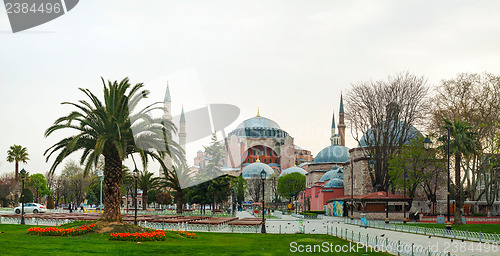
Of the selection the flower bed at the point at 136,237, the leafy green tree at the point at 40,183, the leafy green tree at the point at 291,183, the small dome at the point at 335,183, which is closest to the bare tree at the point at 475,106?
the small dome at the point at 335,183

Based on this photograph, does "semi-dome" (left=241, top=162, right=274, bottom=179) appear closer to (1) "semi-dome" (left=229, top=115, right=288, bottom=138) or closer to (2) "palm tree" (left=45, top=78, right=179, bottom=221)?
(1) "semi-dome" (left=229, top=115, right=288, bottom=138)

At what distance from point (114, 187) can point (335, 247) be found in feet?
33.0

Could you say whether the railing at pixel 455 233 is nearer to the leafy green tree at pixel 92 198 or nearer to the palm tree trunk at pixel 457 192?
the palm tree trunk at pixel 457 192

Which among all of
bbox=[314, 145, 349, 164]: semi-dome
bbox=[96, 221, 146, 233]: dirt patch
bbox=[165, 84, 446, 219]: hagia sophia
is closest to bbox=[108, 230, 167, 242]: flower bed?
bbox=[96, 221, 146, 233]: dirt patch

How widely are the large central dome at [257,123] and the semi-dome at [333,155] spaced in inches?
1616

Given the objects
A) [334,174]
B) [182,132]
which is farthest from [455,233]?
[182,132]

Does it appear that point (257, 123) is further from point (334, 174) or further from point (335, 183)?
point (335, 183)

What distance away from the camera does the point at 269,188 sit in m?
100

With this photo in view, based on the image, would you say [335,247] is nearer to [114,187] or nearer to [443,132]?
[114,187]

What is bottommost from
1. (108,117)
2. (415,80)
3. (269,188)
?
(269,188)

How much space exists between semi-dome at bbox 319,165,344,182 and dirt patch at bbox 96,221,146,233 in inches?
2001

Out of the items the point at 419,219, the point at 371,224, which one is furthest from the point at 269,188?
the point at 371,224

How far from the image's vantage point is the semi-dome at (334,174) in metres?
67.8

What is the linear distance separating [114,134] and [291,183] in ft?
231
